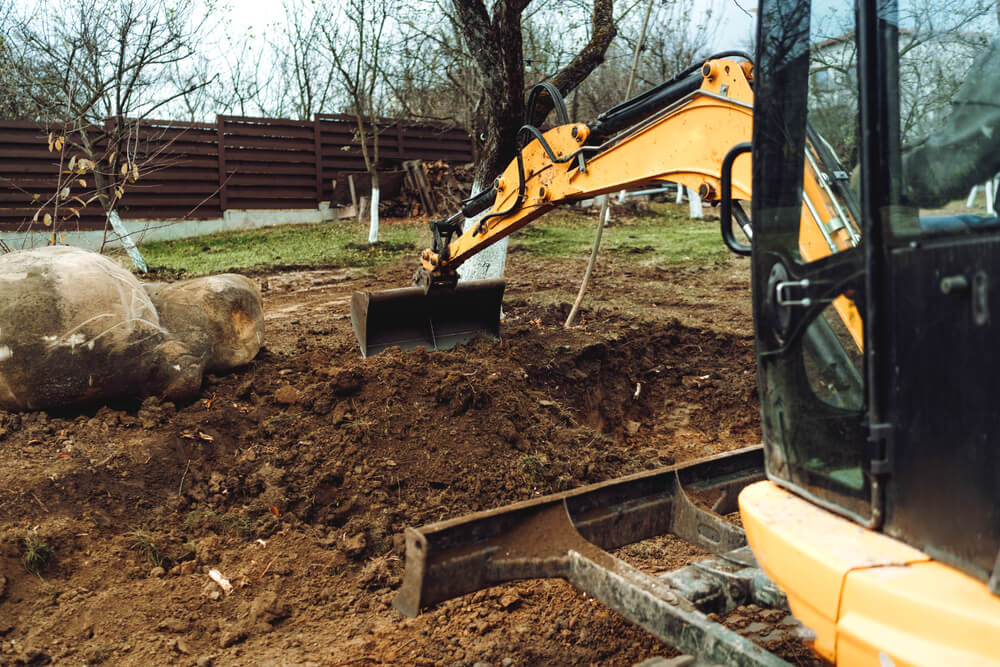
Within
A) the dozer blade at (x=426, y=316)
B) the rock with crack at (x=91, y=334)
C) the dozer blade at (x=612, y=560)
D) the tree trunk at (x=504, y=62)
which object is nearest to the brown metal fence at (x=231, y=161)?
the tree trunk at (x=504, y=62)

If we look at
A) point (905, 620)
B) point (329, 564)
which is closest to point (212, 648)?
point (329, 564)

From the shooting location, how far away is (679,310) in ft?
26.3

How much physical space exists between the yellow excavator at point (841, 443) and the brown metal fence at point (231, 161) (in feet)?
46.1

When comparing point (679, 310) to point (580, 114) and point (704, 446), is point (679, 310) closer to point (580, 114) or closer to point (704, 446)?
point (704, 446)

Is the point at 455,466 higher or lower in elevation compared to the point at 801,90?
lower

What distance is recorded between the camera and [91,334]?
4.17 metres

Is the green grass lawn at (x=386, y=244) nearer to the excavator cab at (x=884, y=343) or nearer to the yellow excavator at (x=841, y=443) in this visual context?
the yellow excavator at (x=841, y=443)

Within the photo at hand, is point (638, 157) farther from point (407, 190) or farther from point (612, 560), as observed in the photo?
point (407, 190)

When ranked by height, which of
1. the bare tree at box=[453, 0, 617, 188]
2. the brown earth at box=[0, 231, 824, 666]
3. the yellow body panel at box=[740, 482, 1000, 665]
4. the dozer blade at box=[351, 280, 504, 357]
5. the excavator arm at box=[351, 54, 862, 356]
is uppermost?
the bare tree at box=[453, 0, 617, 188]

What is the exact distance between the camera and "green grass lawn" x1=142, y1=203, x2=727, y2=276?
37.8ft

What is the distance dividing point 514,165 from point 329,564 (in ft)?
8.21

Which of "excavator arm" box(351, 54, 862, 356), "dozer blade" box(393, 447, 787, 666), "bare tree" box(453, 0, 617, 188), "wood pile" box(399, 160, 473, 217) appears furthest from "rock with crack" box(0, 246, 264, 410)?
"wood pile" box(399, 160, 473, 217)

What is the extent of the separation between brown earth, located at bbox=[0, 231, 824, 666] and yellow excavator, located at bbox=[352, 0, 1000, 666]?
Result: 2.19 feet

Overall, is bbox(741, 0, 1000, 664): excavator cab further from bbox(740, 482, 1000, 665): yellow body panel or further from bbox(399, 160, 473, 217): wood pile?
bbox(399, 160, 473, 217): wood pile
